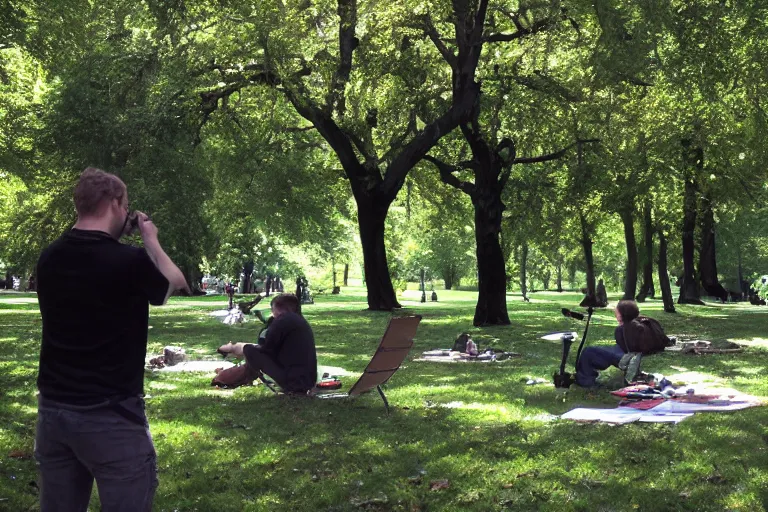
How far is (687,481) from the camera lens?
6949 millimetres

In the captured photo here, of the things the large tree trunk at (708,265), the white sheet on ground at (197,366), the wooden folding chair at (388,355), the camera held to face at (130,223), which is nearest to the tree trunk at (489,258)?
the white sheet on ground at (197,366)

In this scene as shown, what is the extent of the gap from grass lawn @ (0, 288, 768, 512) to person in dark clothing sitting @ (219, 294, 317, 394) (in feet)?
1.02

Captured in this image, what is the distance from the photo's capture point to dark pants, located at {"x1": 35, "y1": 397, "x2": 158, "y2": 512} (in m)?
3.84

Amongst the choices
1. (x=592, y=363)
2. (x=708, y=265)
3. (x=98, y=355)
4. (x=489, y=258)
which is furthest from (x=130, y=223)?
(x=708, y=265)

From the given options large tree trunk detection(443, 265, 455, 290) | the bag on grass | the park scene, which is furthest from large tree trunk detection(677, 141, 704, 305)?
large tree trunk detection(443, 265, 455, 290)

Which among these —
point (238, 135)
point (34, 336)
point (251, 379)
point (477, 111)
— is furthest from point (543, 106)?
point (251, 379)

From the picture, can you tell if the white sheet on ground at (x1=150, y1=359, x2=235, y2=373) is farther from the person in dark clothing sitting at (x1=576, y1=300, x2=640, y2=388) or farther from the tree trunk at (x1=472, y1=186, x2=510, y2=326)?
the tree trunk at (x1=472, y1=186, x2=510, y2=326)

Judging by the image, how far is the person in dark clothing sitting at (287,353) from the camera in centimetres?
1115

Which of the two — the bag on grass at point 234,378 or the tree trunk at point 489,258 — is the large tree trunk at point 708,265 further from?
the bag on grass at point 234,378

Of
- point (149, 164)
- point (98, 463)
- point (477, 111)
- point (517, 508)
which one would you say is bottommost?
point (517, 508)

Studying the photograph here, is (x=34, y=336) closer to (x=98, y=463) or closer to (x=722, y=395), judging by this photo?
(x=722, y=395)

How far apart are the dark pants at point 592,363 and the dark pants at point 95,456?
8674 mm

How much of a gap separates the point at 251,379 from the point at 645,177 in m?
20.0

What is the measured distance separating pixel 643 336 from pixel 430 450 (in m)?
5.74
